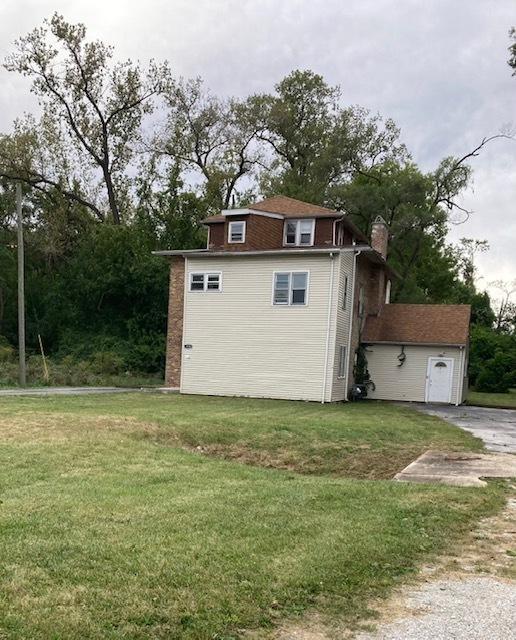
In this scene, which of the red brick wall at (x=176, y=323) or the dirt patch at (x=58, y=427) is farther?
the red brick wall at (x=176, y=323)

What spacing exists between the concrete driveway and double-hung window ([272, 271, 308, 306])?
588 cm

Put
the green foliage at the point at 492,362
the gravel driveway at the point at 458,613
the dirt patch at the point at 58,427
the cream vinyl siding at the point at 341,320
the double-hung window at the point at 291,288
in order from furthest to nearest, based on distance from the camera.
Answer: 1. the green foliage at the point at 492,362
2. the double-hung window at the point at 291,288
3. the cream vinyl siding at the point at 341,320
4. the dirt patch at the point at 58,427
5. the gravel driveway at the point at 458,613

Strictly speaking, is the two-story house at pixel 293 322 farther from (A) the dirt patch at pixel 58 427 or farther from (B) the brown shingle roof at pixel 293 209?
(A) the dirt patch at pixel 58 427

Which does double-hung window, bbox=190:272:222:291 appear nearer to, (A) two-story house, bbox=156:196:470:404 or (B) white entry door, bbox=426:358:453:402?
(A) two-story house, bbox=156:196:470:404

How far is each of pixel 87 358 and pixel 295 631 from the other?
30841 mm

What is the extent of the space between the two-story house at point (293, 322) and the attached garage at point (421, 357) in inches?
1.6

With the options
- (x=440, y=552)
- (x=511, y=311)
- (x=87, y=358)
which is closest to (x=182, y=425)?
(x=440, y=552)

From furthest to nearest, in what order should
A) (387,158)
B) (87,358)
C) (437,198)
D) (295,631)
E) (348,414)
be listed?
(387,158)
(437,198)
(87,358)
(348,414)
(295,631)

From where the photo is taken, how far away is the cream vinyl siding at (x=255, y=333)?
72.9 ft

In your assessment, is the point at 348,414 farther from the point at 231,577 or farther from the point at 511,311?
the point at 511,311

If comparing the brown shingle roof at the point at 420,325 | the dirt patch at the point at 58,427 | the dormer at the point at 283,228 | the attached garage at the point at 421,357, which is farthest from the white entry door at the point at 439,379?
the dirt patch at the point at 58,427

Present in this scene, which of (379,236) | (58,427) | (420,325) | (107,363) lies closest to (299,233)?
(379,236)

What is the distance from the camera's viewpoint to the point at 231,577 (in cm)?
416

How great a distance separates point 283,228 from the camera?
937 inches
